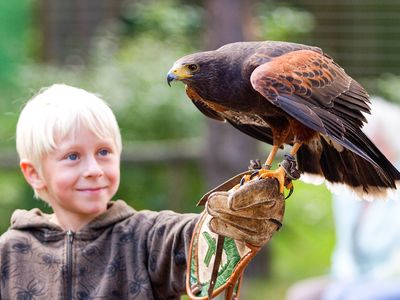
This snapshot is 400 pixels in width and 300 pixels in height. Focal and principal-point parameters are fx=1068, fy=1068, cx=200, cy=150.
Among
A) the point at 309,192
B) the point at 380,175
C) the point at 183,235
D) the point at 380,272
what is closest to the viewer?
the point at 183,235

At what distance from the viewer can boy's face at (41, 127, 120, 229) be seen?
3334 mm

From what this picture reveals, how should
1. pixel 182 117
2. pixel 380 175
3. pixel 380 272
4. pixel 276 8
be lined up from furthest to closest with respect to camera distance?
pixel 276 8 → pixel 182 117 → pixel 380 272 → pixel 380 175

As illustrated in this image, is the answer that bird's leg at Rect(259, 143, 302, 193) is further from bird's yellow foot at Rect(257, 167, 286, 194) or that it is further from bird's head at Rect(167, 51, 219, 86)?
bird's head at Rect(167, 51, 219, 86)

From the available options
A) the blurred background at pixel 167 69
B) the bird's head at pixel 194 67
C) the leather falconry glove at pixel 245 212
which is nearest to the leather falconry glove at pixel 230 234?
the leather falconry glove at pixel 245 212

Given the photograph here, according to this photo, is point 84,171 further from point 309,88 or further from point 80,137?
point 309,88

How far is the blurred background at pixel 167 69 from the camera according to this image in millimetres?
8422

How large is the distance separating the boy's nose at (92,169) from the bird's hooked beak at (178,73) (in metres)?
0.52

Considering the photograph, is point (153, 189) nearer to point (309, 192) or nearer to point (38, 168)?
point (309, 192)

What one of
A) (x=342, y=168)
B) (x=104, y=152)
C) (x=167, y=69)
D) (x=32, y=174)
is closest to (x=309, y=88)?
(x=342, y=168)

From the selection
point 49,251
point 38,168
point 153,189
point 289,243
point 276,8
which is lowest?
point 289,243

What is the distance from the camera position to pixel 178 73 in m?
3.76

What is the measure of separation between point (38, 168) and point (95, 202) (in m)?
0.23

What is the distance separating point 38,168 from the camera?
3434mm

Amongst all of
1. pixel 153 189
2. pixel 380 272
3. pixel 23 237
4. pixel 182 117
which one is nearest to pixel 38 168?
pixel 23 237
